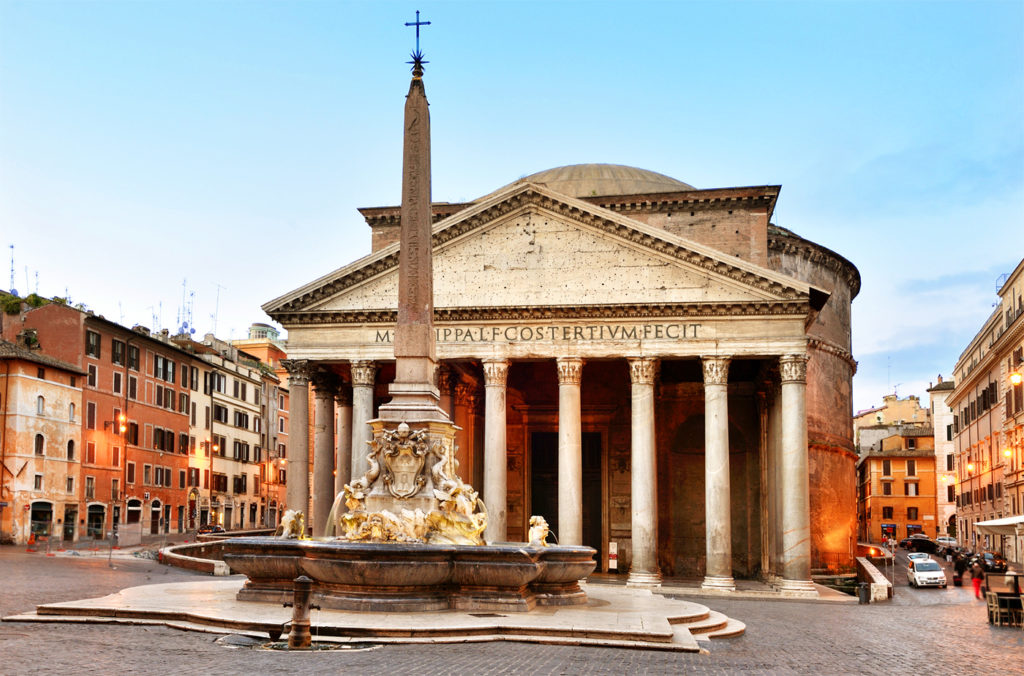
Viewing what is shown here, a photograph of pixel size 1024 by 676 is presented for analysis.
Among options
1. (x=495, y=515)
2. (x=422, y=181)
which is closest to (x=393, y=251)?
(x=495, y=515)

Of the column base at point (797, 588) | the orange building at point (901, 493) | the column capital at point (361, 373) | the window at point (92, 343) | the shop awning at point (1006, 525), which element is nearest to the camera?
the shop awning at point (1006, 525)

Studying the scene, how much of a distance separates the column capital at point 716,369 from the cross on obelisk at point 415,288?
1591 centimetres

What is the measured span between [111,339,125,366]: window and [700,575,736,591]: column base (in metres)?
30.7

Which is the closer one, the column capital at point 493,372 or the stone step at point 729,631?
the stone step at point 729,631

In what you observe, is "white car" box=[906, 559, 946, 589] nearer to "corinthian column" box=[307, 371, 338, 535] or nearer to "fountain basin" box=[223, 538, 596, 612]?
"corinthian column" box=[307, 371, 338, 535]

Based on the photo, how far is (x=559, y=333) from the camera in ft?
102

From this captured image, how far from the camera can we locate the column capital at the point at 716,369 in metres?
30.0

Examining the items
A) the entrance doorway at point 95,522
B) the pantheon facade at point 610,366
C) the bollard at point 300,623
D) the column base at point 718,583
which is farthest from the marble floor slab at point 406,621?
the entrance doorway at point 95,522

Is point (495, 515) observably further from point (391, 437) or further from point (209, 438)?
point (209, 438)

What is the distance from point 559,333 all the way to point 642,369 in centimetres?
261

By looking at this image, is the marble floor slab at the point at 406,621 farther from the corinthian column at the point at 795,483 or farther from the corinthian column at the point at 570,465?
the corinthian column at the point at 570,465

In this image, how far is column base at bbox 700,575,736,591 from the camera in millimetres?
28875

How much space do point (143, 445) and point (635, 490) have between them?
29.5 metres

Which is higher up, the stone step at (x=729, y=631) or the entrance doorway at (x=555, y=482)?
the entrance doorway at (x=555, y=482)
